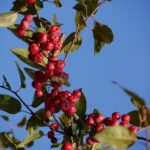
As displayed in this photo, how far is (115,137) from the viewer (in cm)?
63

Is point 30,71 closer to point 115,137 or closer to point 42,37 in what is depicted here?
point 42,37

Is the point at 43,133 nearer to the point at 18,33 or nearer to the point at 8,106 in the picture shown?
the point at 8,106

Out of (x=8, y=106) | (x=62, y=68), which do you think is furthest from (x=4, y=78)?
(x=62, y=68)

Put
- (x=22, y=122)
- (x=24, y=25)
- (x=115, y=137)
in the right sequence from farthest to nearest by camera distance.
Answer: (x=22, y=122) → (x=24, y=25) → (x=115, y=137)

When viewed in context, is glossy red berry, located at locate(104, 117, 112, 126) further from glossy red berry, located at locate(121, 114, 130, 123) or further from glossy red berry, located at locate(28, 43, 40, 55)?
glossy red berry, located at locate(28, 43, 40, 55)

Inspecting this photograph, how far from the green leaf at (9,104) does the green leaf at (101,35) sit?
0.28m

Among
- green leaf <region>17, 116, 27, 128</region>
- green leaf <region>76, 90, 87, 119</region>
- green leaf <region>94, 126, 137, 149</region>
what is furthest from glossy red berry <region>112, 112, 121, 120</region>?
green leaf <region>17, 116, 27, 128</region>

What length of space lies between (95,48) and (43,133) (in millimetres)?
302

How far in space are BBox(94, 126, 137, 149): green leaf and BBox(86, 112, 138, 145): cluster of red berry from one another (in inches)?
7.1

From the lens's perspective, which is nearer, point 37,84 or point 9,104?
point 37,84

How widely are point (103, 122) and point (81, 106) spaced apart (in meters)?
0.12

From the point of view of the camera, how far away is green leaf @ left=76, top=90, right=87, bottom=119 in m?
0.96

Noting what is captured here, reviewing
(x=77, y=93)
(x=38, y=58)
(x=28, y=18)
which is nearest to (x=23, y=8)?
(x=28, y=18)

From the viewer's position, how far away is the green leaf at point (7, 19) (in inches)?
37.6
